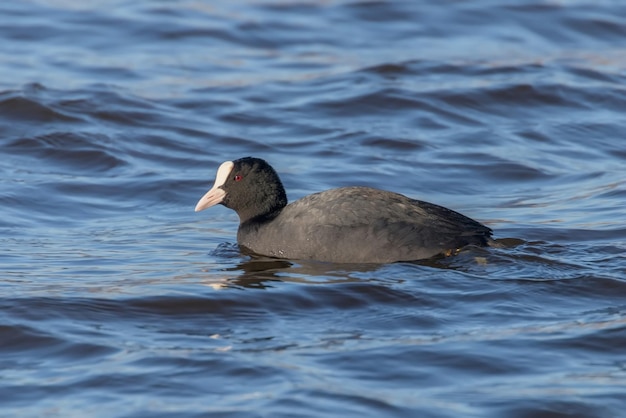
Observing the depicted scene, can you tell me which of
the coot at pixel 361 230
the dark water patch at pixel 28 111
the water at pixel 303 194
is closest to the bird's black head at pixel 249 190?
the coot at pixel 361 230

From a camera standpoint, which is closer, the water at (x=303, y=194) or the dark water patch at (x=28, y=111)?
the water at (x=303, y=194)

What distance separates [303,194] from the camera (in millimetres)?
11305

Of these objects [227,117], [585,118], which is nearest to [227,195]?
[227,117]

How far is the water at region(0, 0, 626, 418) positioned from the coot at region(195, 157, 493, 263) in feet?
0.39

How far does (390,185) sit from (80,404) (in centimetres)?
604

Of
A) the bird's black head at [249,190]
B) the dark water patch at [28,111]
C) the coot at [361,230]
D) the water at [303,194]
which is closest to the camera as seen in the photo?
the water at [303,194]

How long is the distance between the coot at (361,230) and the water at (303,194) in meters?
0.12

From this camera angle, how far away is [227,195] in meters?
9.37

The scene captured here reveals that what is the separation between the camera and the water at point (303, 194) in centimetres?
644

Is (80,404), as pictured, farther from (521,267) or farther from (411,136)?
(411,136)

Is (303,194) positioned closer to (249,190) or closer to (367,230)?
(249,190)

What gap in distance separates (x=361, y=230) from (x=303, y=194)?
9.13 feet

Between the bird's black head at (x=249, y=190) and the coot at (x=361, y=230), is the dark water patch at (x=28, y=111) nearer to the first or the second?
the bird's black head at (x=249, y=190)

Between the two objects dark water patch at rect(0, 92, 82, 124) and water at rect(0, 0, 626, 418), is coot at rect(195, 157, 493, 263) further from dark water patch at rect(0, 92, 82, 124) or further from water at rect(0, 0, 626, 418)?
dark water patch at rect(0, 92, 82, 124)
